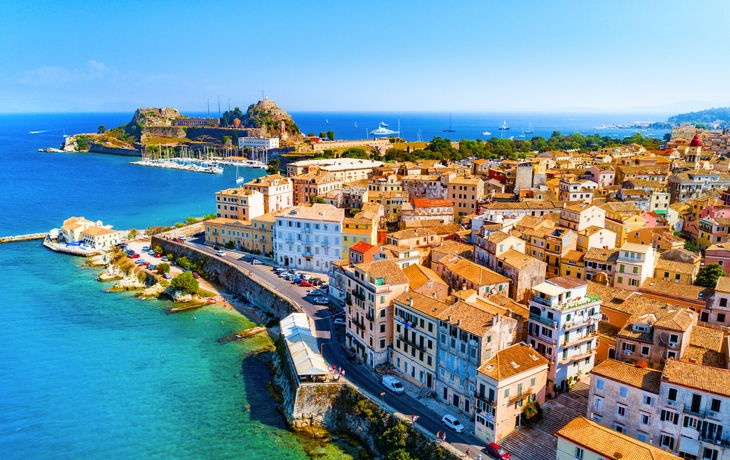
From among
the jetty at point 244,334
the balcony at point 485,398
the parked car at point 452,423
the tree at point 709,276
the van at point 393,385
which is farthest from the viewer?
the jetty at point 244,334

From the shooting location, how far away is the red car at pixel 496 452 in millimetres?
23861

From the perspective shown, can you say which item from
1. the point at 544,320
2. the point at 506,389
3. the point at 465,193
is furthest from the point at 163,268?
the point at 506,389

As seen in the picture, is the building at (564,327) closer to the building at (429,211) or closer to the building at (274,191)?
the building at (429,211)

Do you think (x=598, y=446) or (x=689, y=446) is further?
(x=689, y=446)

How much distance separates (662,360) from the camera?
27188mm

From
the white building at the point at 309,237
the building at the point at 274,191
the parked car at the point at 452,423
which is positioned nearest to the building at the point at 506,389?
the parked car at the point at 452,423

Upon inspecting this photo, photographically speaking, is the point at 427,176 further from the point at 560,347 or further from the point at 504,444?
the point at 504,444

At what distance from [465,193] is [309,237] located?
23912 mm

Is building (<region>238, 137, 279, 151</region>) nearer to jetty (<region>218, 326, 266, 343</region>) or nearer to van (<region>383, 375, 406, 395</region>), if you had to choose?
jetty (<region>218, 326, 266, 343</region>)

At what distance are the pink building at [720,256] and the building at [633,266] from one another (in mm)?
7522

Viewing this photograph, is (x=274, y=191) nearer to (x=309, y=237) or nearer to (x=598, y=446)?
(x=309, y=237)

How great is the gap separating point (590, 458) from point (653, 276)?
892 inches

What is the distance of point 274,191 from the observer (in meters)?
70.8

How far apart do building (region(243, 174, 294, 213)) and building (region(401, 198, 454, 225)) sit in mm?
20243
